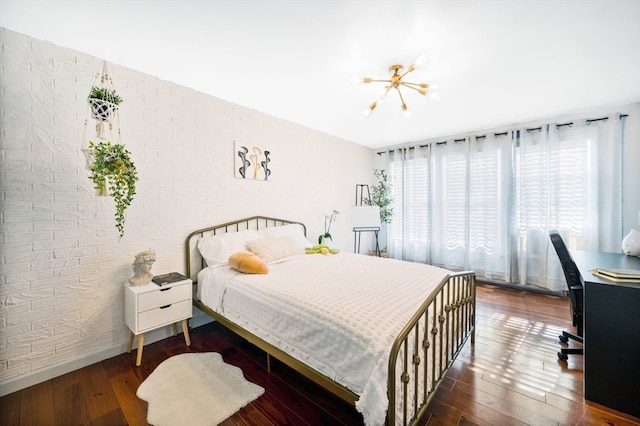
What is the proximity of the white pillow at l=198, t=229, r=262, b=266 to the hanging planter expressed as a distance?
Result: 1.28 metres

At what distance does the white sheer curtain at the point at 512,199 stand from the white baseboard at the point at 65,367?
4.13 metres

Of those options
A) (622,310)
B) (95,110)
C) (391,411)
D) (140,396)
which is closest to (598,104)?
(622,310)

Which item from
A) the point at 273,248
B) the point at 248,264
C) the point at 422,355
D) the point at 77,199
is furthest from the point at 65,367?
the point at 422,355

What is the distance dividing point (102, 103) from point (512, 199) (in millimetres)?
5013

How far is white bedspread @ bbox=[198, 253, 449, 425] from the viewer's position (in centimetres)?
129

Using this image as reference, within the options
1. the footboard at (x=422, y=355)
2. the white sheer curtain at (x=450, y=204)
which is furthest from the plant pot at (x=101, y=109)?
the white sheer curtain at (x=450, y=204)

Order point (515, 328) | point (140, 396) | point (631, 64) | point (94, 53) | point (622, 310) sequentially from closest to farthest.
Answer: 1. point (622, 310)
2. point (140, 396)
3. point (94, 53)
4. point (631, 64)
5. point (515, 328)

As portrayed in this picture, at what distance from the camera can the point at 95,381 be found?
6.34 feet

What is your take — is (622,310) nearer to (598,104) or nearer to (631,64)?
(631,64)

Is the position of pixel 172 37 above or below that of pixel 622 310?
above

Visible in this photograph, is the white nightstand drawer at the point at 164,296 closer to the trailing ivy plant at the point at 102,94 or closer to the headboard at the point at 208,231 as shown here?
the headboard at the point at 208,231

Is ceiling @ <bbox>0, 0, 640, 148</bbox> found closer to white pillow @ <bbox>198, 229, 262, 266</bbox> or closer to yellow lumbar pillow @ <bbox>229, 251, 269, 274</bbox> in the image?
white pillow @ <bbox>198, 229, 262, 266</bbox>

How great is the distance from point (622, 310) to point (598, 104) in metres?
2.96

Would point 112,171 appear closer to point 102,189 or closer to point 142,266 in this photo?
point 102,189
